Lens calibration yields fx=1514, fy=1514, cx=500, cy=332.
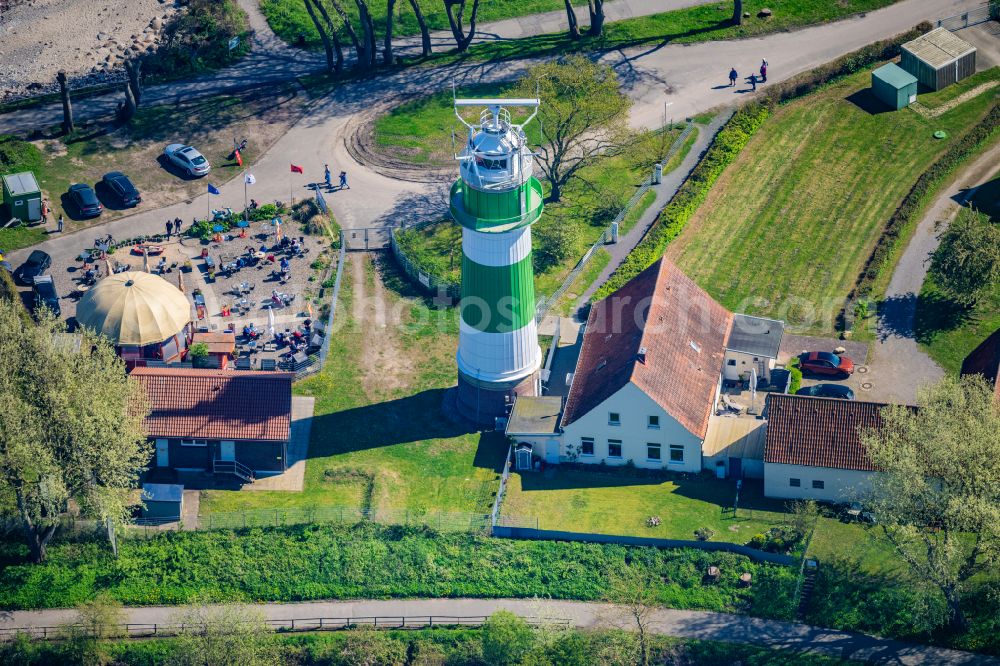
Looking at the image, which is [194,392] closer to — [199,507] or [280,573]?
[199,507]

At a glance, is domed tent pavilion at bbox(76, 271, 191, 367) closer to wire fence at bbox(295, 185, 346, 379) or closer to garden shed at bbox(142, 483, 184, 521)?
wire fence at bbox(295, 185, 346, 379)

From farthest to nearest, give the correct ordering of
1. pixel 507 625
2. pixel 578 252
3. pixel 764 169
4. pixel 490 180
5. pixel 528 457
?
1. pixel 764 169
2. pixel 578 252
3. pixel 528 457
4. pixel 490 180
5. pixel 507 625

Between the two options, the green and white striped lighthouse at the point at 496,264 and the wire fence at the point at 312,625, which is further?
the green and white striped lighthouse at the point at 496,264

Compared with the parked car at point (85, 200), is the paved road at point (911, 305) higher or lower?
lower

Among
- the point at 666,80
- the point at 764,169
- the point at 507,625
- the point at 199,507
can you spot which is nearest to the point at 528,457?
the point at 507,625

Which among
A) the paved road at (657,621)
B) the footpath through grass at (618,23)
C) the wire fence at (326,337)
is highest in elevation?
the footpath through grass at (618,23)

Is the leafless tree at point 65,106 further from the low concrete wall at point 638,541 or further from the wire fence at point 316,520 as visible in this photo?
the low concrete wall at point 638,541

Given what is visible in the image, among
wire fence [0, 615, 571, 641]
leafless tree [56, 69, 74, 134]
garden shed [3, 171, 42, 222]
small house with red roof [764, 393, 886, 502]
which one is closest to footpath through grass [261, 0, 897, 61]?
leafless tree [56, 69, 74, 134]

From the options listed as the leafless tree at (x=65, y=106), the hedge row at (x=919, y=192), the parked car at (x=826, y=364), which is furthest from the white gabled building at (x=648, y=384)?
the leafless tree at (x=65, y=106)
